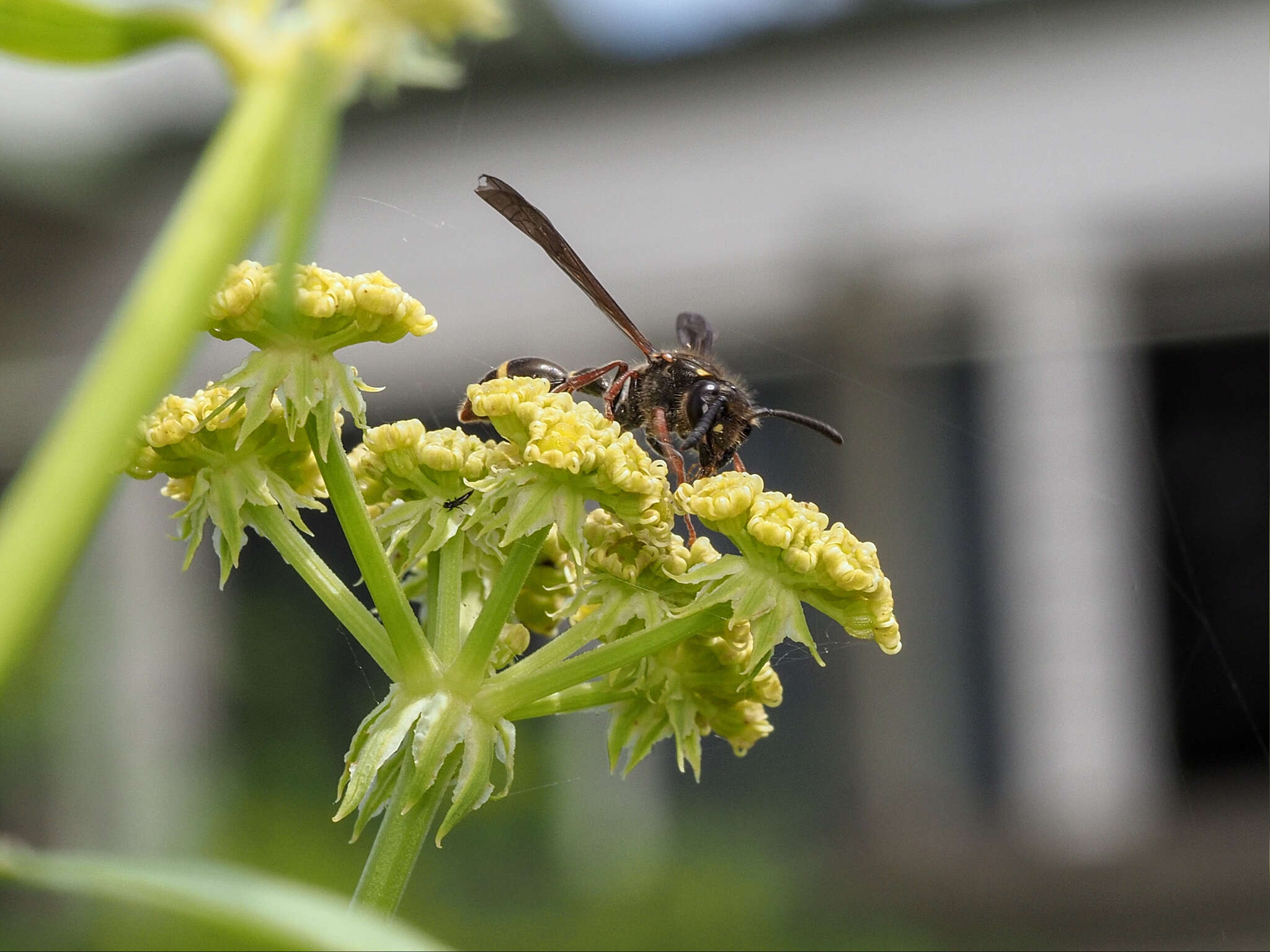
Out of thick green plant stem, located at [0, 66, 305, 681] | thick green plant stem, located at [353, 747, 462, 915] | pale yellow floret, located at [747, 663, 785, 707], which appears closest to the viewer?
thick green plant stem, located at [0, 66, 305, 681]

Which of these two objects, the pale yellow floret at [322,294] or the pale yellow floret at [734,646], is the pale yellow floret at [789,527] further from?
the pale yellow floret at [322,294]

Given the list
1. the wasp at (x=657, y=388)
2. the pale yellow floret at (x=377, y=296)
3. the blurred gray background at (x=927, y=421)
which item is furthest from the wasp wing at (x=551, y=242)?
the blurred gray background at (x=927, y=421)

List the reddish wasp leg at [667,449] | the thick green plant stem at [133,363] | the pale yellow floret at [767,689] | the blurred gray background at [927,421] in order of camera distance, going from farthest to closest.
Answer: the blurred gray background at [927,421] < the reddish wasp leg at [667,449] < the pale yellow floret at [767,689] < the thick green plant stem at [133,363]

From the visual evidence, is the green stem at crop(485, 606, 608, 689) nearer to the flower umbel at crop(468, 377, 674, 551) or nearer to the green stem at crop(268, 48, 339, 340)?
the flower umbel at crop(468, 377, 674, 551)

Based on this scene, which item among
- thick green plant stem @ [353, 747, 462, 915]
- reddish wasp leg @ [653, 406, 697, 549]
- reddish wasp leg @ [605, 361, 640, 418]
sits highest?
reddish wasp leg @ [605, 361, 640, 418]

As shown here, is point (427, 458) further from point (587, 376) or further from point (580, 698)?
point (587, 376)

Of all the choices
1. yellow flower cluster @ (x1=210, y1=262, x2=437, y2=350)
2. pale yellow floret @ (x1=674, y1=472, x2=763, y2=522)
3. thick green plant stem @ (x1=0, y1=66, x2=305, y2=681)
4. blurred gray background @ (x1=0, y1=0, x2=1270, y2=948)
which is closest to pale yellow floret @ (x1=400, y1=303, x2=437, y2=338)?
yellow flower cluster @ (x1=210, y1=262, x2=437, y2=350)

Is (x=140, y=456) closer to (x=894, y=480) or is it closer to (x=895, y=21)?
(x=894, y=480)
